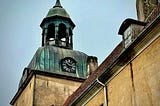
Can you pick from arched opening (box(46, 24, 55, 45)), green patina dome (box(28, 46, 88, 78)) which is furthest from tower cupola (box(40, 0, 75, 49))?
green patina dome (box(28, 46, 88, 78))

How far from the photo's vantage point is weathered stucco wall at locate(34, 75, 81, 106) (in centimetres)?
2752

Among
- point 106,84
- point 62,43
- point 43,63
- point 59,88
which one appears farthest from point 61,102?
point 106,84

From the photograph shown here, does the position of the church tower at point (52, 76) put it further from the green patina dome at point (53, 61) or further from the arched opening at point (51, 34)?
the arched opening at point (51, 34)

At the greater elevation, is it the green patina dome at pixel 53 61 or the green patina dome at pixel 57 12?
the green patina dome at pixel 57 12

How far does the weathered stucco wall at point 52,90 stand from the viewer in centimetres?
2752

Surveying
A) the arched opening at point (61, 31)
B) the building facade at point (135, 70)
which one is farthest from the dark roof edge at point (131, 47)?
the arched opening at point (61, 31)

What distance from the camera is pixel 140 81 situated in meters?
14.5

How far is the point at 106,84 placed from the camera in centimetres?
1716

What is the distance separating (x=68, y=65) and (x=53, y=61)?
3.48ft

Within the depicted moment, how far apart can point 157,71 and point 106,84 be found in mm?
3806

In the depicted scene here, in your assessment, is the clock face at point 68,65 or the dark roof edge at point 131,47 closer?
the dark roof edge at point 131,47

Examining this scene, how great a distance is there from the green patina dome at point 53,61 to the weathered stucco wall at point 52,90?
60cm

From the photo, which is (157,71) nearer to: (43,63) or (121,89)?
(121,89)

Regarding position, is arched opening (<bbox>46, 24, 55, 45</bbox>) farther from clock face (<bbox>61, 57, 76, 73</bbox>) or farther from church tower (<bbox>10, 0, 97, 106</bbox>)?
clock face (<bbox>61, 57, 76, 73</bbox>)
